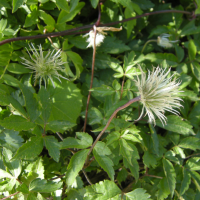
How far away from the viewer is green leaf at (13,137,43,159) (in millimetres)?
911

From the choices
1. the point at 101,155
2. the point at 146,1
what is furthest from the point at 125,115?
the point at 146,1

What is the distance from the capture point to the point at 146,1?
4.99ft

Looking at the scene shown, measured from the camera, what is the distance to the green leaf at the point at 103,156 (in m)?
0.95

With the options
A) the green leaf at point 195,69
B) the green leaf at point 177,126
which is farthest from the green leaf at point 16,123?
the green leaf at point 195,69

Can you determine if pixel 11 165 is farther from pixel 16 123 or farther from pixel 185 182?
pixel 185 182

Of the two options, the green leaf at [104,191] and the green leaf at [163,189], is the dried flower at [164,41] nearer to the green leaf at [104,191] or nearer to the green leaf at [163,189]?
the green leaf at [163,189]

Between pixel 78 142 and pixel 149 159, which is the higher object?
pixel 78 142

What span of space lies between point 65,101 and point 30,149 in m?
0.46

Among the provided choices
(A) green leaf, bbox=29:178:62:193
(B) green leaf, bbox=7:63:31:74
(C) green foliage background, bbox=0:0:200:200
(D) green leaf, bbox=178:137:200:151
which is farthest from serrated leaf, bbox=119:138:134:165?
(B) green leaf, bbox=7:63:31:74

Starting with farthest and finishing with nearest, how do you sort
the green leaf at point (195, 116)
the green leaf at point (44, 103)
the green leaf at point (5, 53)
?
the green leaf at point (195, 116)
the green leaf at point (5, 53)
the green leaf at point (44, 103)

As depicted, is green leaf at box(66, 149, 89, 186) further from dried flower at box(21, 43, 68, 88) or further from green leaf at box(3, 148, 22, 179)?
dried flower at box(21, 43, 68, 88)

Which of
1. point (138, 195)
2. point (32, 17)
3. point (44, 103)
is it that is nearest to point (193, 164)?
point (138, 195)

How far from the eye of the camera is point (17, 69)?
4.02ft

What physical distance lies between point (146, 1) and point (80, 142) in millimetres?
1173
